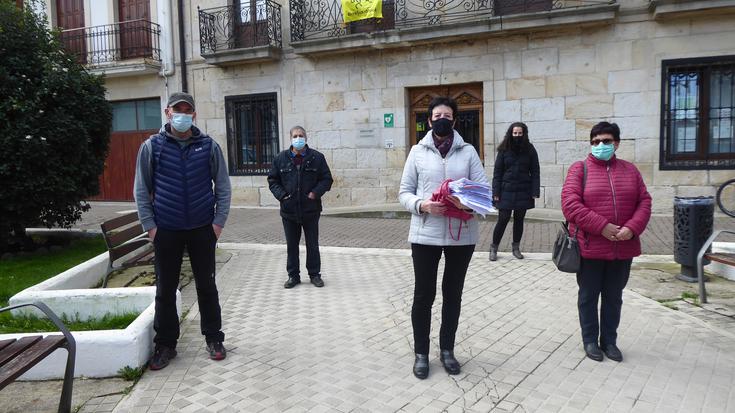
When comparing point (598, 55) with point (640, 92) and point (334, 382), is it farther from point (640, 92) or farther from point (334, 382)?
point (334, 382)

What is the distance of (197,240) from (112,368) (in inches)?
41.0

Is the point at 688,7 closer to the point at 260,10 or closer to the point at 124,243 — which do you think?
the point at 260,10

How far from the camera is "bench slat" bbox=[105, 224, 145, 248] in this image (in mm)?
5550

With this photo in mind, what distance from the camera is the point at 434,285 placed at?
3730 millimetres

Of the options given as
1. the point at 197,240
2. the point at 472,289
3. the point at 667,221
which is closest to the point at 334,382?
the point at 197,240

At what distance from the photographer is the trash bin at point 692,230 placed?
607 centimetres

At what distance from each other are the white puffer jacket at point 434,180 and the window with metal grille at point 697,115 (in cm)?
947

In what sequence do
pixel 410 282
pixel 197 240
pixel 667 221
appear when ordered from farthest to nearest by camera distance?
1. pixel 667 221
2. pixel 410 282
3. pixel 197 240

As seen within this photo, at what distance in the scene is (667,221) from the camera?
10438 millimetres

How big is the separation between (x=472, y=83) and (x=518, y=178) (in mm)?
6106

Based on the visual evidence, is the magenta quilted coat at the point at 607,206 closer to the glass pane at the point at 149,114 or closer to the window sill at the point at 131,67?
the window sill at the point at 131,67

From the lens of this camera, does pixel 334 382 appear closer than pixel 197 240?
Yes

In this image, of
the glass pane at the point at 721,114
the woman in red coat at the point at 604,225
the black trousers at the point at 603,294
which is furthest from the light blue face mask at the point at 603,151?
the glass pane at the point at 721,114

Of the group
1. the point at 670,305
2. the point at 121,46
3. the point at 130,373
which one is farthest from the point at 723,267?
the point at 121,46
